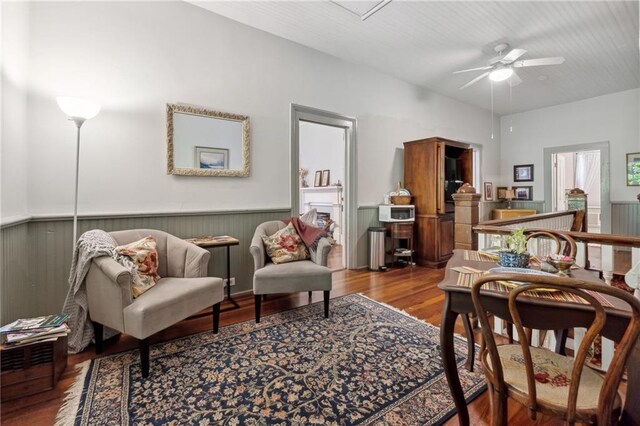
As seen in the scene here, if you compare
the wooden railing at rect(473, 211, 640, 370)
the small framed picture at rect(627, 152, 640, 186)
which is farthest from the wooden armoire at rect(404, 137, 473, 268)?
the small framed picture at rect(627, 152, 640, 186)

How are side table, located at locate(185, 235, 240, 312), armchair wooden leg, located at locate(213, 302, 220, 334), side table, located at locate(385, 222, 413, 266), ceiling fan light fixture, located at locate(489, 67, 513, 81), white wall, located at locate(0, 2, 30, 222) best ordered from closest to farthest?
white wall, located at locate(0, 2, 30, 222) < armchair wooden leg, located at locate(213, 302, 220, 334) < side table, located at locate(185, 235, 240, 312) < ceiling fan light fixture, located at locate(489, 67, 513, 81) < side table, located at locate(385, 222, 413, 266)

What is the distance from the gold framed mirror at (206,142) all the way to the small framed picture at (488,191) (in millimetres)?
5831

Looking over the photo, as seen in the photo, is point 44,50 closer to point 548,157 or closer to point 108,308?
point 108,308

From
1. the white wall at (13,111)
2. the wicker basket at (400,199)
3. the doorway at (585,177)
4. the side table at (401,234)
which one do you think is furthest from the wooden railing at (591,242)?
the doorway at (585,177)

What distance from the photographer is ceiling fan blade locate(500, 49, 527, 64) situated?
3285 mm

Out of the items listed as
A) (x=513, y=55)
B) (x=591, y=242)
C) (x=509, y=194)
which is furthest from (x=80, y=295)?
(x=509, y=194)

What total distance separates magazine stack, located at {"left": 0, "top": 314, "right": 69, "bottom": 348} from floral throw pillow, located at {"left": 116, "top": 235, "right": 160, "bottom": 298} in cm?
46

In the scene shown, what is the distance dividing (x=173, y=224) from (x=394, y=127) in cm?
384

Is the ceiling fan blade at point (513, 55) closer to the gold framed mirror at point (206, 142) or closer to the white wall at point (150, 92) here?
Answer: the white wall at point (150, 92)

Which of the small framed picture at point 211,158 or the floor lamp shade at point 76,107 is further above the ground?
the floor lamp shade at point 76,107

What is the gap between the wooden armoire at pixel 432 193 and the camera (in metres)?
4.60

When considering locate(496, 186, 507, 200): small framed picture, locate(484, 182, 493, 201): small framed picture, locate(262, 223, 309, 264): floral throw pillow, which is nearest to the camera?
locate(262, 223, 309, 264): floral throw pillow

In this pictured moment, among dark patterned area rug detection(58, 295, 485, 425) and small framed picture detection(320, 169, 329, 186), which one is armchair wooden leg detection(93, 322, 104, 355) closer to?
dark patterned area rug detection(58, 295, 485, 425)

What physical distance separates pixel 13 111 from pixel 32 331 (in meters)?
1.58
